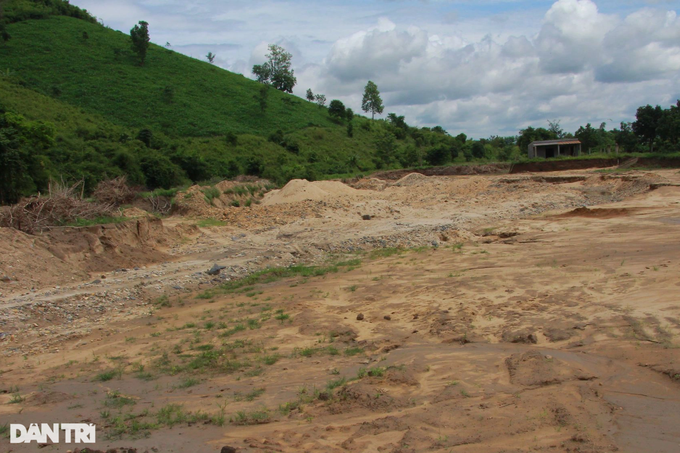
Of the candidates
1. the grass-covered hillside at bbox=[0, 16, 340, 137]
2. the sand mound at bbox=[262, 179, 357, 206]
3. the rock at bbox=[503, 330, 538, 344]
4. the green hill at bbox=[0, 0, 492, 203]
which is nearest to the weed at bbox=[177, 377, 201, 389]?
the rock at bbox=[503, 330, 538, 344]

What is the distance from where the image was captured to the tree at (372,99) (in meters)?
63.2

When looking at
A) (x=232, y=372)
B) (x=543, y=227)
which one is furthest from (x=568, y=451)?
(x=543, y=227)

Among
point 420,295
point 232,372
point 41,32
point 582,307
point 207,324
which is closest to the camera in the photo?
point 232,372

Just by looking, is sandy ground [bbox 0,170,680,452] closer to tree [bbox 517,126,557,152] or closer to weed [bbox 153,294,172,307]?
weed [bbox 153,294,172,307]

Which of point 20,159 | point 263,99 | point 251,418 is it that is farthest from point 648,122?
point 251,418

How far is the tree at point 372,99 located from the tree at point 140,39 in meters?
25.7

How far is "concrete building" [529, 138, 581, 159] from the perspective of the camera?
35.9m

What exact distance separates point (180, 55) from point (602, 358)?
6263 centimetres

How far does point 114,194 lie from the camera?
20.1 metres

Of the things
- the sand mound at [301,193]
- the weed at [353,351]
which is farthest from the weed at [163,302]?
the sand mound at [301,193]

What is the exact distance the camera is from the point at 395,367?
539 cm

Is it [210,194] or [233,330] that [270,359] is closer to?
[233,330]

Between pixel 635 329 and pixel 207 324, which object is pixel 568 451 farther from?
pixel 207 324

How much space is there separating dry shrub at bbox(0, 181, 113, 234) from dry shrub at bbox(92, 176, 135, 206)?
5.77 metres
